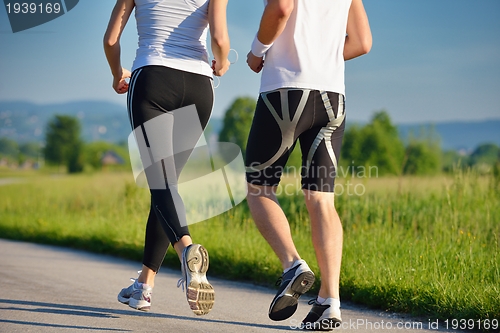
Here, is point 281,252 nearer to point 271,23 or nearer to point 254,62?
point 254,62

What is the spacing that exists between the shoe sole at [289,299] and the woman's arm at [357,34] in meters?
1.27

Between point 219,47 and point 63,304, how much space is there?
2.06m

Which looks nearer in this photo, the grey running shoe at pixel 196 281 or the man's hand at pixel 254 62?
the grey running shoe at pixel 196 281

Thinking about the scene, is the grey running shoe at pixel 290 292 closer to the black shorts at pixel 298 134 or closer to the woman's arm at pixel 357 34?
the black shorts at pixel 298 134

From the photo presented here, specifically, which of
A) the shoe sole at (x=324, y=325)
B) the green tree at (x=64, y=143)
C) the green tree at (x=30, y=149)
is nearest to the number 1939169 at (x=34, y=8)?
the shoe sole at (x=324, y=325)

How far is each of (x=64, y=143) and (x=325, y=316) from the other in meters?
117

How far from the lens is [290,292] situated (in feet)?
10.9

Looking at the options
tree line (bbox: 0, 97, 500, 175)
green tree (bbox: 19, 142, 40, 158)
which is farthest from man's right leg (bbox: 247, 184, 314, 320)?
green tree (bbox: 19, 142, 40, 158)

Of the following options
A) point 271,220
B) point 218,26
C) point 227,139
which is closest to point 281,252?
point 271,220

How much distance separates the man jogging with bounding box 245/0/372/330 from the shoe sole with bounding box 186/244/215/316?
1.10 ft

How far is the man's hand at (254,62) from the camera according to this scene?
3.50 meters

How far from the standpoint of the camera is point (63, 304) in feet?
14.4

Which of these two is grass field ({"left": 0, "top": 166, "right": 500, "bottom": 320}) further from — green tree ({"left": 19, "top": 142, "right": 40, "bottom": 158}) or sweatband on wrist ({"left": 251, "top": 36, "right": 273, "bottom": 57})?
green tree ({"left": 19, "top": 142, "right": 40, "bottom": 158})

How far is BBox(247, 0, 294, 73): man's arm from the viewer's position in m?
3.21
